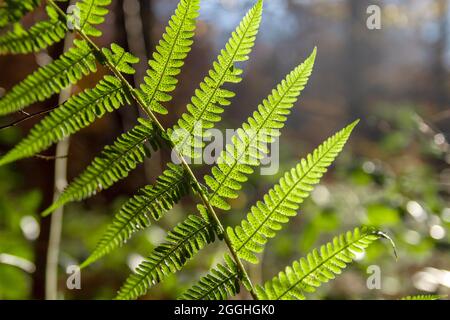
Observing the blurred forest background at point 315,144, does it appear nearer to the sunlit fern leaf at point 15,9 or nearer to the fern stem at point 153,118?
the fern stem at point 153,118

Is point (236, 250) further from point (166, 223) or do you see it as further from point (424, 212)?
point (166, 223)

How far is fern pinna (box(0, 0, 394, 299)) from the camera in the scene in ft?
1.82

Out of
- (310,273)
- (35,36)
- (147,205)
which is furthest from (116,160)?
(310,273)

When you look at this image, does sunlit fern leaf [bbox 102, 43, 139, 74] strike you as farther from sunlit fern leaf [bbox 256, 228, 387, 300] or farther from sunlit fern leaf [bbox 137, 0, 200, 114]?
sunlit fern leaf [bbox 256, 228, 387, 300]

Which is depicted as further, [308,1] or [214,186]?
[308,1]

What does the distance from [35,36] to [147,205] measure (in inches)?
9.4

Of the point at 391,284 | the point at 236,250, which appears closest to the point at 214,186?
the point at 236,250

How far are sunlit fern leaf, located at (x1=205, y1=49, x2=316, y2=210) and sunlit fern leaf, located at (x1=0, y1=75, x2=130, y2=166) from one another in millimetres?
148

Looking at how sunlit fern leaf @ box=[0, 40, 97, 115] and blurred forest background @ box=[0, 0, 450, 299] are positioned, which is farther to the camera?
blurred forest background @ box=[0, 0, 450, 299]

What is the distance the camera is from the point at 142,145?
0.59 meters

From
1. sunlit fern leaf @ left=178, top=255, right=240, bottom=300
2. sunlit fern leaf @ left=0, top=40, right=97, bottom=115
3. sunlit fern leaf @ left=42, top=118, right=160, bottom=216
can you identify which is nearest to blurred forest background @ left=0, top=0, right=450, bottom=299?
sunlit fern leaf @ left=178, top=255, right=240, bottom=300

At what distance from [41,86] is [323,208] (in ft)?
4.45

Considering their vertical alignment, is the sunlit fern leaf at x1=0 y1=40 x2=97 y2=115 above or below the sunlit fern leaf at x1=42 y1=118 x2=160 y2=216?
above

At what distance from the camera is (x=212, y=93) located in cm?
59
